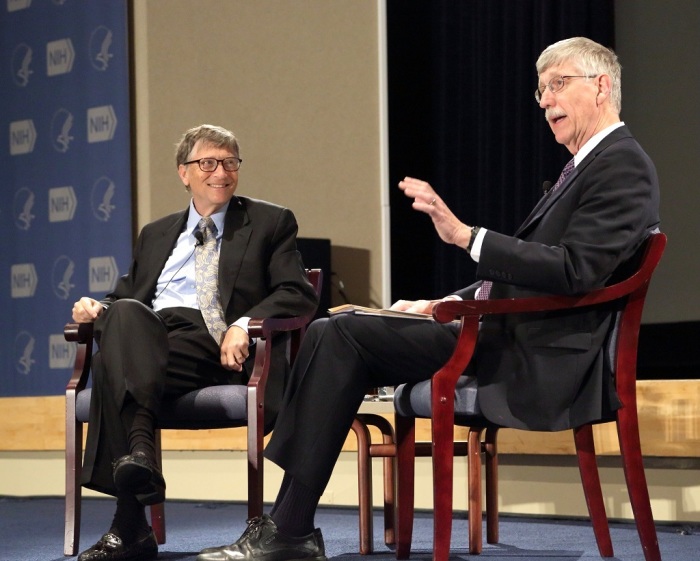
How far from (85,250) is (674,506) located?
10.4ft

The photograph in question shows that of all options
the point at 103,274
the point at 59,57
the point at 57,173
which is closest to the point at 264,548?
the point at 103,274

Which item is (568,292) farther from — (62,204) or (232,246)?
(62,204)

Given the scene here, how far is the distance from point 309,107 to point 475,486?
3049 millimetres

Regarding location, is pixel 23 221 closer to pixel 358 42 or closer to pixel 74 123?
pixel 74 123

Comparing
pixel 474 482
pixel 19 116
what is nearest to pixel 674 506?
pixel 474 482

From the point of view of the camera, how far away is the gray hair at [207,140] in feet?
11.0

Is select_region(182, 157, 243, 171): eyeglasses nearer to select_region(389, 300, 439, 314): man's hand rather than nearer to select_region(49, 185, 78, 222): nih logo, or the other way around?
select_region(389, 300, 439, 314): man's hand

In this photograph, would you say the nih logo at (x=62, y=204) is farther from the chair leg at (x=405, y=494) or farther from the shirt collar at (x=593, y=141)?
the shirt collar at (x=593, y=141)

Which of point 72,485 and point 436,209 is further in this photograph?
point 72,485

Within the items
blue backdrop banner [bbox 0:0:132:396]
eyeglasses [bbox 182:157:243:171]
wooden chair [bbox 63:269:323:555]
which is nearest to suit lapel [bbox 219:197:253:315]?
eyeglasses [bbox 182:157:243:171]

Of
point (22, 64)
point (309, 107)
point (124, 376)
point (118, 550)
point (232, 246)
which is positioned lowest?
point (118, 550)

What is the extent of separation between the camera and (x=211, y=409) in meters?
2.99

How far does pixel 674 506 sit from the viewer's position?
354 cm

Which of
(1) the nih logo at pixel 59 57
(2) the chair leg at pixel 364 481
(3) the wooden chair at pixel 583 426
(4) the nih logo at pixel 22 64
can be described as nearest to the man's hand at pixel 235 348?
(2) the chair leg at pixel 364 481
